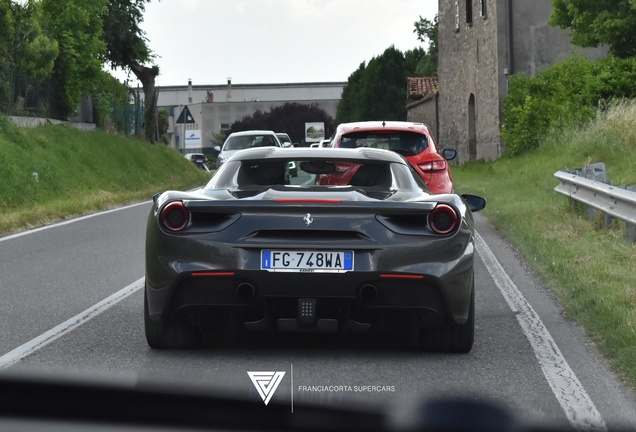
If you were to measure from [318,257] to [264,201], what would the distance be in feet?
1.53

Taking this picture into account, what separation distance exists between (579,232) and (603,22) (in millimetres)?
21241

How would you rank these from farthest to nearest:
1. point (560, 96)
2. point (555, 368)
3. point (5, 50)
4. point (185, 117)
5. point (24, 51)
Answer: point (185, 117)
point (560, 96)
point (24, 51)
point (5, 50)
point (555, 368)

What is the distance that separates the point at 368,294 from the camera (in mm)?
7234

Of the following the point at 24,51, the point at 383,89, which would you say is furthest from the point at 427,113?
the point at 24,51

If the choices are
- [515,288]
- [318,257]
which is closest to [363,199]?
[318,257]

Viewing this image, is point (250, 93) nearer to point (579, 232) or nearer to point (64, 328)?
A: point (579, 232)

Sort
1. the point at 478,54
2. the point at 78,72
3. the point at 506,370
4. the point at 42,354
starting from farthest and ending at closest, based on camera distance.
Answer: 1. the point at 478,54
2. the point at 78,72
3. the point at 42,354
4. the point at 506,370

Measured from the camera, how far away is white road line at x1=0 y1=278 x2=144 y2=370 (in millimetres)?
7559

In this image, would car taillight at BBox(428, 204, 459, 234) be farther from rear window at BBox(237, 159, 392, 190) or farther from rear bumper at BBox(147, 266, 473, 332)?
rear window at BBox(237, 159, 392, 190)

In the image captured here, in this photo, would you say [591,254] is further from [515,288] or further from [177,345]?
[177,345]

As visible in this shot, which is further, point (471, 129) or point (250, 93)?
point (250, 93)

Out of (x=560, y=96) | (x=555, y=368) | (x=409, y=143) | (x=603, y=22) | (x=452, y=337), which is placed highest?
(x=603, y=22)

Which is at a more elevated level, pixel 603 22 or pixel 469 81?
pixel 603 22

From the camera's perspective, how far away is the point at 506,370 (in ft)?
23.4
